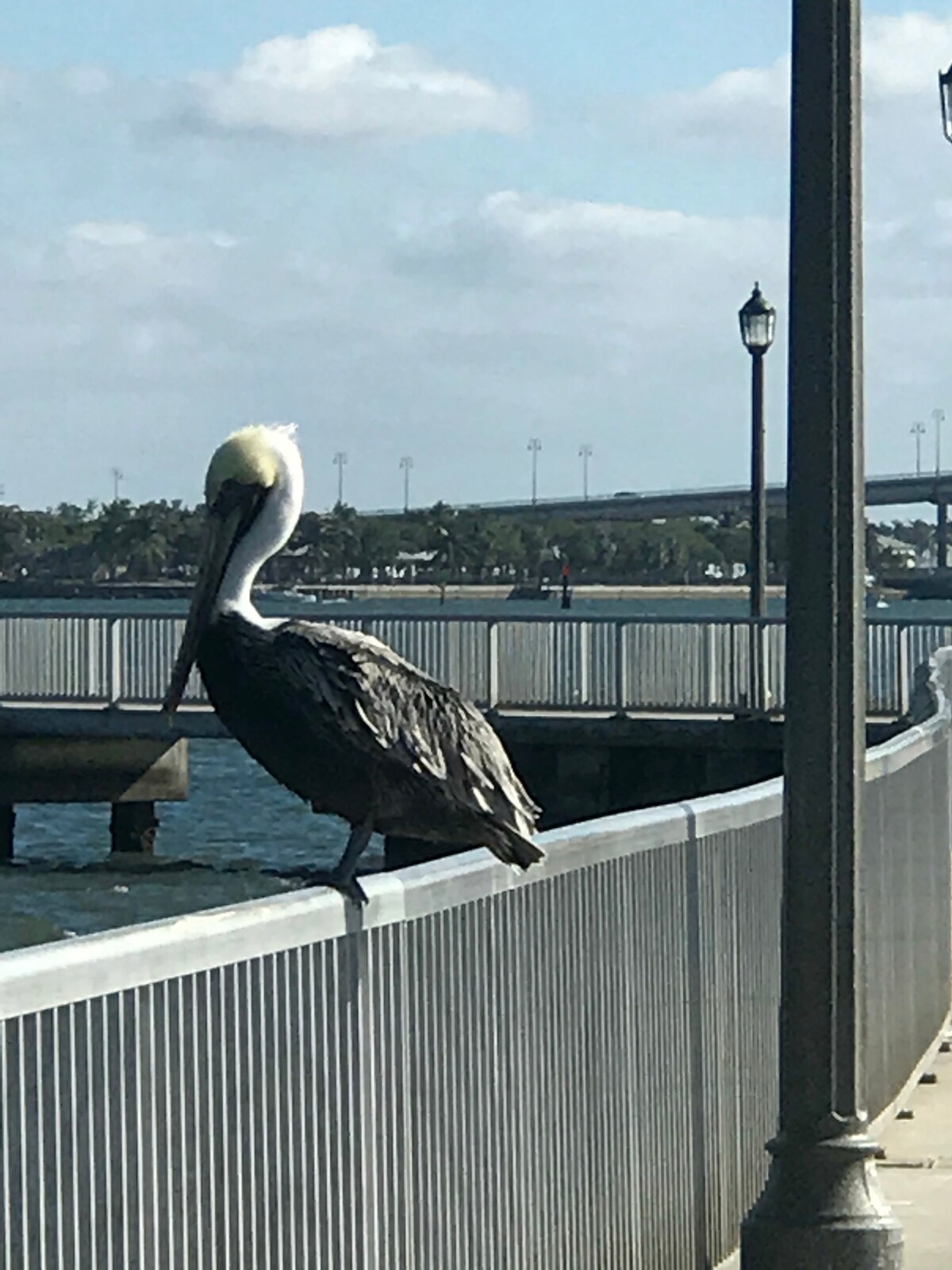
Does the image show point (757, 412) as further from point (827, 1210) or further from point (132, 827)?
point (827, 1210)

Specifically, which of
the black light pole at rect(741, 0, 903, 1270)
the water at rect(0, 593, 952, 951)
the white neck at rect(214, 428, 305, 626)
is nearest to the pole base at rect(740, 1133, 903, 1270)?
the black light pole at rect(741, 0, 903, 1270)

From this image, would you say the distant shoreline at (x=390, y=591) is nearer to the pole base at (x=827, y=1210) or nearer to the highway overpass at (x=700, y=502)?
the highway overpass at (x=700, y=502)

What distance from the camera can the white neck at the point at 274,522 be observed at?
7176mm

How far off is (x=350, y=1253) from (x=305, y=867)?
119ft

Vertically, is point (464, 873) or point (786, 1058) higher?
point (464, 873)

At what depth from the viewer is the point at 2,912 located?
119 feet

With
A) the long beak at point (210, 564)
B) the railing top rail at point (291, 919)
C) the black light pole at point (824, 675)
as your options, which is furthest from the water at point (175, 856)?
the black light pole at point (824, 675)

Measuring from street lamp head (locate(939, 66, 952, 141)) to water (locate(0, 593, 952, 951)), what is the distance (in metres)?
14.3

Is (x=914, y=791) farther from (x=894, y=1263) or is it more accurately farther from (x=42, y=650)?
(x=42, y=650)

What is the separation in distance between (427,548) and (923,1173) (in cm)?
15524

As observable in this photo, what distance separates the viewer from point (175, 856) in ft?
144

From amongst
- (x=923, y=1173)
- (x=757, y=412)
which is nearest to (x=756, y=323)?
(x=757, y=412)

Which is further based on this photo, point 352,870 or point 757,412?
point 757,412

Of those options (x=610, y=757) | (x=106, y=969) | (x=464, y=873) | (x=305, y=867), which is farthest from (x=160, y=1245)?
(x=305, y=867)
